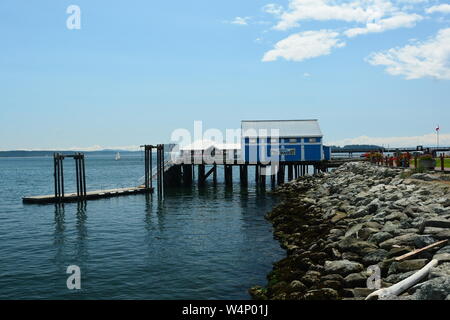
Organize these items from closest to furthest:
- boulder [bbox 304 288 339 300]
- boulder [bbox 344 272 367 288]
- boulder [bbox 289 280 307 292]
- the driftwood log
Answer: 1. boulder [bbox 304 288 339 300]
2. boulder [bbox 344 272 367 288]
3. boulder [bbox 289 280 307 292]
4. the driftwood log

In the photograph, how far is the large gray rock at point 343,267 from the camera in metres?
12.0

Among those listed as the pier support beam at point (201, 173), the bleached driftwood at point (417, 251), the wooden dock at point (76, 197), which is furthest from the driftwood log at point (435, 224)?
the pier support beam at point (201, 173)

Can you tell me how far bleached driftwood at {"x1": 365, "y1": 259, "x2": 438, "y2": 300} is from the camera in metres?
9.67

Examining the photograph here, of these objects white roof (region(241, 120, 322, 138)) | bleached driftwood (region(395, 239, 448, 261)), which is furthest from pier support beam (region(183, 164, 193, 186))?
bleached driftwood (region(395, 239, 448, 261))

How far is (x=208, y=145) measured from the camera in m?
55.5

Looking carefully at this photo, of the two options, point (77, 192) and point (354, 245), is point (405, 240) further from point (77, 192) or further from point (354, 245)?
point (77, 192)

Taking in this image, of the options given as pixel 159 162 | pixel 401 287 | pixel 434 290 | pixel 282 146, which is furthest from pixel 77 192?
pixel 434 290

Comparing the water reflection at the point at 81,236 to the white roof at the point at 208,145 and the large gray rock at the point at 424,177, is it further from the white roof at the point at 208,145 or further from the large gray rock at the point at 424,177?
the white roof at the point at 208,145

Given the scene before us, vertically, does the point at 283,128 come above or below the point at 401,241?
above

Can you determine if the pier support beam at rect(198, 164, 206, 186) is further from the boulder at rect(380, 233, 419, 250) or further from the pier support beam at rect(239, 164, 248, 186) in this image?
the boulder at rect(380, 233, 419, 250)

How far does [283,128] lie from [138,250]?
3313 cm

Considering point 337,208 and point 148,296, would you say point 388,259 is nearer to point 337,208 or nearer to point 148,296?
point 148,296

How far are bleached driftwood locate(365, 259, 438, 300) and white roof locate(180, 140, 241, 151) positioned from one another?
4359 cm

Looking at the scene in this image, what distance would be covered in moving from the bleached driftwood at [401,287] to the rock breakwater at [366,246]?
0.14 meters
